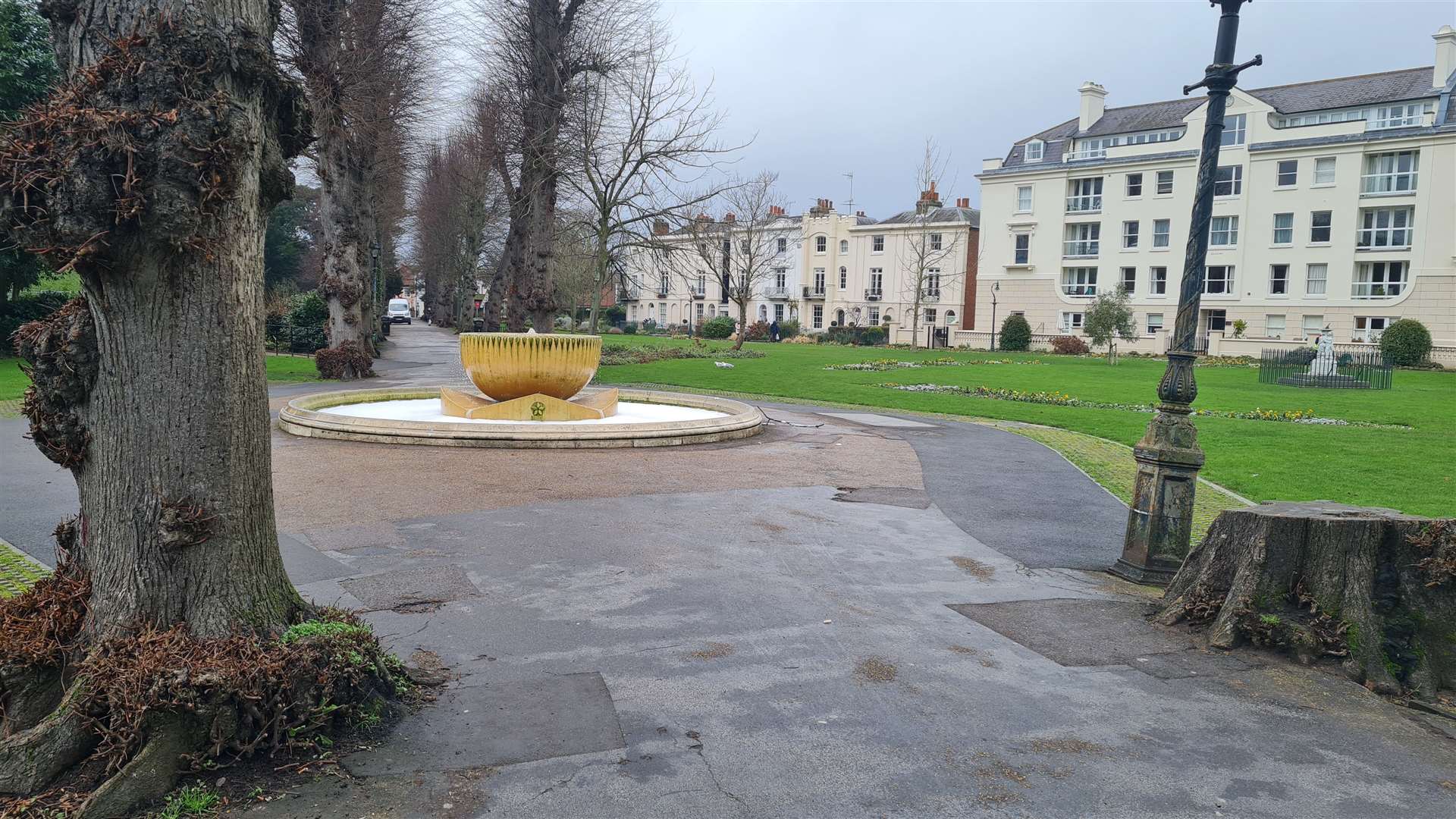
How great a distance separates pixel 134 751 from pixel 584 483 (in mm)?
6907

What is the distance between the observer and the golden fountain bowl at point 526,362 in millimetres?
14383

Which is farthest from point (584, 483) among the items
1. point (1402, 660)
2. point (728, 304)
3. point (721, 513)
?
point (728, 304)

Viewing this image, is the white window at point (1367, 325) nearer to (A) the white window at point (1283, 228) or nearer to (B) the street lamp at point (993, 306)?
(A) the white window at point (1283, 228)

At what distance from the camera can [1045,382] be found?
95.7 feet

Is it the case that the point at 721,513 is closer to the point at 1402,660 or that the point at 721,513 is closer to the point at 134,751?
the point at 1402,660

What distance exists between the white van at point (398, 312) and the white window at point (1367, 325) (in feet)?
201

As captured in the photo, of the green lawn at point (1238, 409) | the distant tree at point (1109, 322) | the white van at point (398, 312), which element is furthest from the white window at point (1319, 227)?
the white van at point (398, 312)

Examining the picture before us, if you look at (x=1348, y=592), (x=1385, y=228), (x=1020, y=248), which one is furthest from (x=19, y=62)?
(x=1385, y=228)

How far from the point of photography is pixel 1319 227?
5100 centimetres

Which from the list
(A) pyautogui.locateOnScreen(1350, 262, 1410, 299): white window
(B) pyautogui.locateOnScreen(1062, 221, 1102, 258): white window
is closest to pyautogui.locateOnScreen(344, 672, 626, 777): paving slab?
(A) pyautogui.locateOnScreen(1350, 262, 1410, 299): white window

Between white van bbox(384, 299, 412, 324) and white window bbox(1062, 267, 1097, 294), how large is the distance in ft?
155

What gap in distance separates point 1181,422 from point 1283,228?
53.7 meters

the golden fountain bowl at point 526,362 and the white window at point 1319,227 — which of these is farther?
the white window at point 1319,227

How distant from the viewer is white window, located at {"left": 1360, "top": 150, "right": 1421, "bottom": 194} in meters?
47.9
